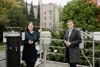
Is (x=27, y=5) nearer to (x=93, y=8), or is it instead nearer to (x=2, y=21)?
(x=2, y=21)

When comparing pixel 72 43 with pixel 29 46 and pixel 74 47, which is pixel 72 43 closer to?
pixel 74 47

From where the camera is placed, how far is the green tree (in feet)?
117

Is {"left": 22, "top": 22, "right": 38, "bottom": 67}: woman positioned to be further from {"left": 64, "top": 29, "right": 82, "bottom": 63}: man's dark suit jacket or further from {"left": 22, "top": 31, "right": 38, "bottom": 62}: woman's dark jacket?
{"left": 64, "top": 29, "right": 82, "bottom": 63}: man's dark suit jacket

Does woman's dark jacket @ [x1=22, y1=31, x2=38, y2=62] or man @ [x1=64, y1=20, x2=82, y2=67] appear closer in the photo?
man @ [x1=64, y1=20, x2=82, y2=67]

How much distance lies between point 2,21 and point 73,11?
1568 cm

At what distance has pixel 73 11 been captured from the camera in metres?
40.0

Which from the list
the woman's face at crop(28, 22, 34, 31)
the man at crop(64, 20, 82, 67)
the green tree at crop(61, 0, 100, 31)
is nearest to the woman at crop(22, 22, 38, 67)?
the woman's face at crop(28, 22, 34, 31)

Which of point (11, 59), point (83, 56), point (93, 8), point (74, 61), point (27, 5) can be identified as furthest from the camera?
point (27, 5)

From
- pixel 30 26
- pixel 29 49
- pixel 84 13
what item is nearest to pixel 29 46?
pixel 29 49

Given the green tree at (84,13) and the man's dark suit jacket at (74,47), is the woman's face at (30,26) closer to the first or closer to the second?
the man's dark suit jacket at (74,47)

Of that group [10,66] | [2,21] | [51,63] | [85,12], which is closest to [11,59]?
[10,66]

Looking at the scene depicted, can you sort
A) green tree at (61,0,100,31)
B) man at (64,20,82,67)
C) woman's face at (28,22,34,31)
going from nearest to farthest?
man at (64,20,82,67), woman's face at (28,22,34,31), green tree at (61,0,100,31)

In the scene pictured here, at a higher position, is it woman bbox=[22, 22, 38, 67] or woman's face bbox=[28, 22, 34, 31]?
woman's face bbox=[28, 22, 34, 31]

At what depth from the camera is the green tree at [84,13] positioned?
117 feet
